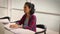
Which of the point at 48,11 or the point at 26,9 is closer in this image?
the point at 48,11

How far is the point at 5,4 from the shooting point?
5.96 feet

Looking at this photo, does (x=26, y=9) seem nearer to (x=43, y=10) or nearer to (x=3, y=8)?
(x=43, y=10)

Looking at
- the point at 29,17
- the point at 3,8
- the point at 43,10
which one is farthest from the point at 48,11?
the point at 3,8

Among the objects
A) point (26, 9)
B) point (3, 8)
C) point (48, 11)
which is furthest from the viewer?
point (3, 8)

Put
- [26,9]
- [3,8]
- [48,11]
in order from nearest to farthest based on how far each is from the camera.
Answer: [48,11], [26,9], [3,8]

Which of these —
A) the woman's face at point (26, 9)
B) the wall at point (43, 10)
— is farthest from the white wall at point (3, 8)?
the woman's face at point (26, 9)

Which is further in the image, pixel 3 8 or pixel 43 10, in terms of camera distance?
pixel 3 8

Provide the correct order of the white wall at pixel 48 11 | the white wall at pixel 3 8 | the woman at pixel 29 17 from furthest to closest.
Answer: the white wall at pixel 3 8
the woman at pixel 29 17
the white wall at pixel 48 11

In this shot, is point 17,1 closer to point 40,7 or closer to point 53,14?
point 40,7

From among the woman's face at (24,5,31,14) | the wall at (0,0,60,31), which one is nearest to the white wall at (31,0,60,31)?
the wall at (0,0,60,31)

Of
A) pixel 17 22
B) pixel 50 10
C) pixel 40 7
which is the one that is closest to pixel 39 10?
pixel 40 7

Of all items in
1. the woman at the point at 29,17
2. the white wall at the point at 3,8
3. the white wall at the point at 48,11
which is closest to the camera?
the white wall at the point at 48,11

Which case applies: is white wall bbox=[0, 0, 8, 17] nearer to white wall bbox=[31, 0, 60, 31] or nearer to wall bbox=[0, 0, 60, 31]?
wall bbox=[0, 0, 60, 31]

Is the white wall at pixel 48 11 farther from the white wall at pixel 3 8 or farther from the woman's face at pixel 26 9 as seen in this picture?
the white wall at pixel 3 8
